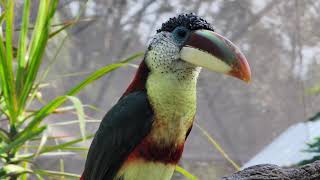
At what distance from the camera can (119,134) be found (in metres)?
0.70

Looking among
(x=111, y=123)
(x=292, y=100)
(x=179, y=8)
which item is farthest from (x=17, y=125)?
(x=292, y=100)

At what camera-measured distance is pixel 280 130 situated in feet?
7.25

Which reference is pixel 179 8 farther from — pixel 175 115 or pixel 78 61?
pixel 175 115

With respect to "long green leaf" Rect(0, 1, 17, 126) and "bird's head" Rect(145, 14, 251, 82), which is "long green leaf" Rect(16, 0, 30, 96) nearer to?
"long green leaf" Rect(0, 1, 17, 126)

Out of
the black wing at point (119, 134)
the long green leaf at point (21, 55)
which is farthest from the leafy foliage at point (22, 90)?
the black wing at point (119, 134)

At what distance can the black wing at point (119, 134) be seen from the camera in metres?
0.68

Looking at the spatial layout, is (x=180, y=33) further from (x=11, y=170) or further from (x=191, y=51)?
(x=11, y=170)

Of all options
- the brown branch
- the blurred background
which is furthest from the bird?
the blurred background

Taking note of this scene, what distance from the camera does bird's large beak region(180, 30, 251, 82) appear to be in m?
0.62

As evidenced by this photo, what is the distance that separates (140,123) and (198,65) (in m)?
0.11

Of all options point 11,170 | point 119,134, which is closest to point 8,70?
point 11,170

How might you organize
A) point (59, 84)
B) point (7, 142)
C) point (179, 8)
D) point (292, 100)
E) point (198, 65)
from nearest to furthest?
point (198, 65)
point (7, 142)
point (179, 8)
point (59, 84)
point (292, 100)

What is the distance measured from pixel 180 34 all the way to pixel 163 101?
87mm

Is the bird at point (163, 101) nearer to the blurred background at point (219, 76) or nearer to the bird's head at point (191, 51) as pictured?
the bird's head at point (191, 51)
